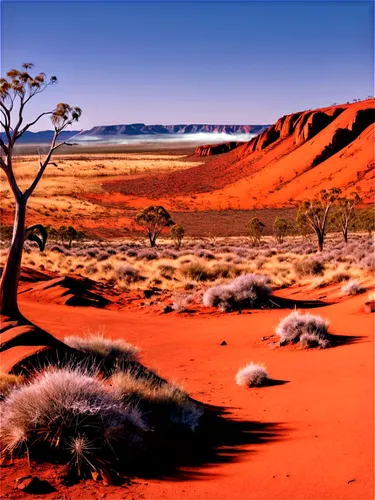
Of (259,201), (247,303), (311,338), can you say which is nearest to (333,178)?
(259,201)

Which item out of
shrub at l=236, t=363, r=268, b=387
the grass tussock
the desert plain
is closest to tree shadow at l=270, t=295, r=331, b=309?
the desert plain

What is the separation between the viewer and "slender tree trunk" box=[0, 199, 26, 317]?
29.2 feet

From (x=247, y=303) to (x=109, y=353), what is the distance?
822 cm

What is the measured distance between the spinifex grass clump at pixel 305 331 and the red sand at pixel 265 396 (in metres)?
0.29

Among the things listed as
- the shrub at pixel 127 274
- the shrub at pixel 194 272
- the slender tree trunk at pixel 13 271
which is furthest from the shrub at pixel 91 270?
the slender tree trunk at pixel 13 271

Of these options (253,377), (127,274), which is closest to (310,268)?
(127,274)

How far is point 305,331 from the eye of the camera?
10531mm

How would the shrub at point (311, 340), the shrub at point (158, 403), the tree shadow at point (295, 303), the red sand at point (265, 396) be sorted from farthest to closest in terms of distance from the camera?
1. the tree shadow at point (295, 303)
2. the shrub at point (311, 340)
3. the shrub at point (158, 403)
4. the red sand at point (265, 396)

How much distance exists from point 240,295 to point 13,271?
833 centimetres

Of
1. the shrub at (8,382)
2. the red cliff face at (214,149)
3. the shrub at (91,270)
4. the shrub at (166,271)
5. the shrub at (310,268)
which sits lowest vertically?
the shrub at (91,270)

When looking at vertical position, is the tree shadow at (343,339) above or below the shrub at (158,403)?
below

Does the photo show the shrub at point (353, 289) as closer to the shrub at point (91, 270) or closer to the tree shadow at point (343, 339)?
the tree shadow at point (343, 339)

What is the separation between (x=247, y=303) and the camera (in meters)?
16.1

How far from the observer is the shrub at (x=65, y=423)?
174 inches
